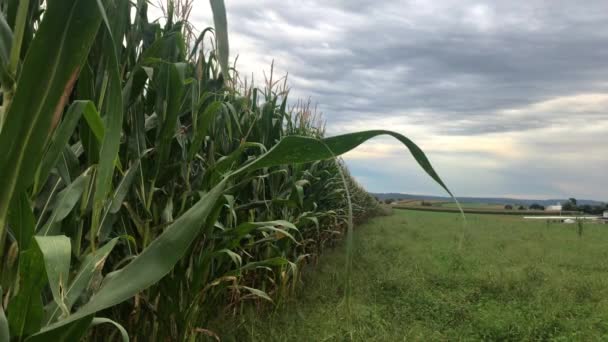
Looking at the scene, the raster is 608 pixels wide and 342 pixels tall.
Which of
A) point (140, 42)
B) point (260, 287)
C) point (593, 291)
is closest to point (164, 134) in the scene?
point (140, 42)

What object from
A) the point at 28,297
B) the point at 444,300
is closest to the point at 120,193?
the point at 28,297

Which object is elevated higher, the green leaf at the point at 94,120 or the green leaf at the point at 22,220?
the green leaf at the point at 94,120

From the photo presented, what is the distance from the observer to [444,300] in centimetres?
451

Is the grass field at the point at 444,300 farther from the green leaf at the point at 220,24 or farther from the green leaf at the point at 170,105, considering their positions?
the green leaf at the point at 220,24

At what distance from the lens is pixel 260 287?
344 centimetres

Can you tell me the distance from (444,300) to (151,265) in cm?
420

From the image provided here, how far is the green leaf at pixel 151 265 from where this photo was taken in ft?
2.35

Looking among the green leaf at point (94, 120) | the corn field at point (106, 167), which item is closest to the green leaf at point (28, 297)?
the corn field at point (106, 167)

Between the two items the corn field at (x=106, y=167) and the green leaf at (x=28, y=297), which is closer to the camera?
the corn field at (x=106, y=167)

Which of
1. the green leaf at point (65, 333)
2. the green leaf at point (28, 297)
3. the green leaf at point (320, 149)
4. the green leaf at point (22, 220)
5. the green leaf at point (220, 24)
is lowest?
the green leaf at point (65, 333)

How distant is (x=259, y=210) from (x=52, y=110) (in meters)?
2.50

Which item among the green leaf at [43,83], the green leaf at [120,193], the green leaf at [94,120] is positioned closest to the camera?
the green leaf at [43,83]

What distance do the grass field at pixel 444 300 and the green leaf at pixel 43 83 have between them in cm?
113

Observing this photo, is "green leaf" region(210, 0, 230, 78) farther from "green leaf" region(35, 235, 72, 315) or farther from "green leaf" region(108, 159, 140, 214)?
"green leaf" region(108, 159, 140, 214)
